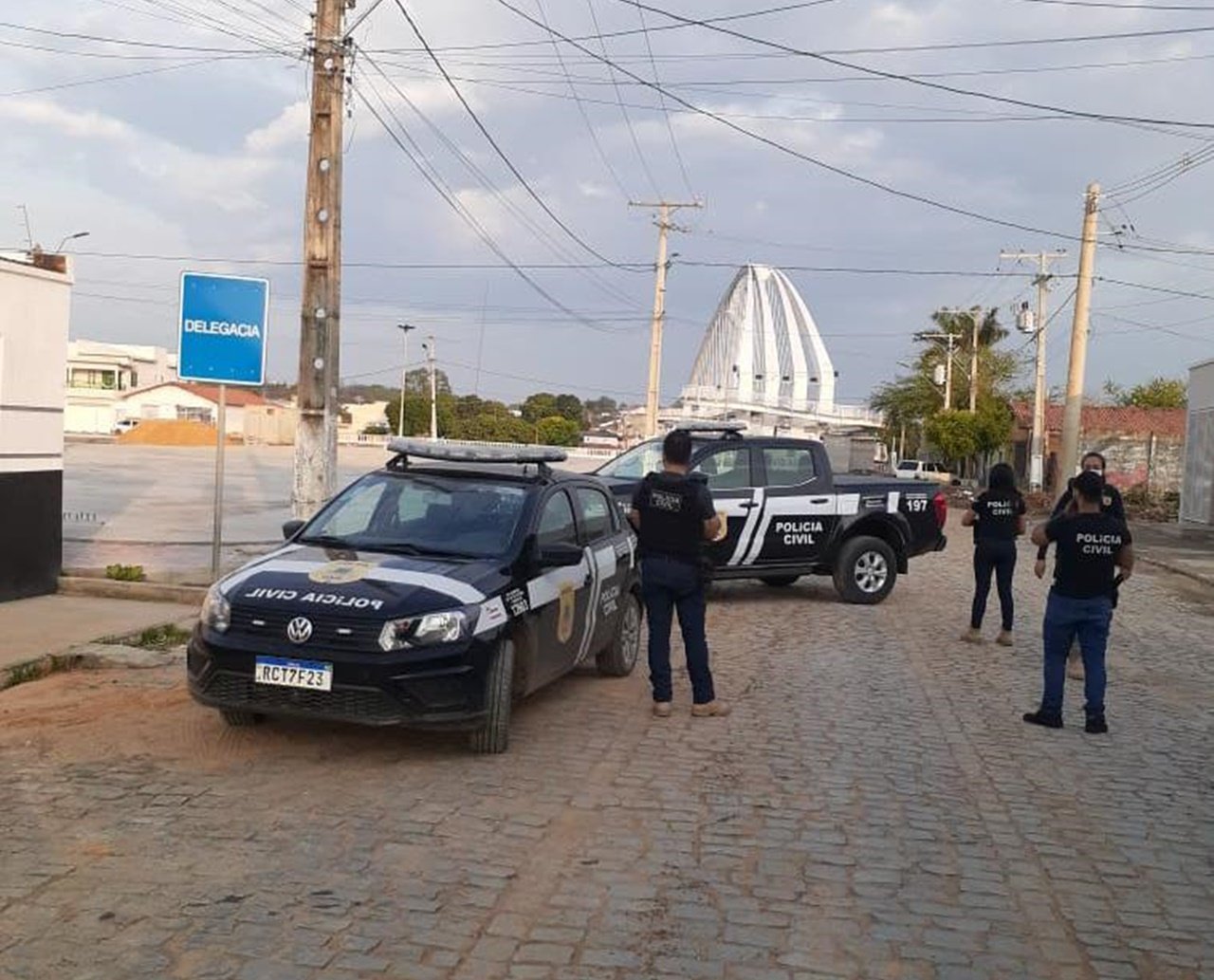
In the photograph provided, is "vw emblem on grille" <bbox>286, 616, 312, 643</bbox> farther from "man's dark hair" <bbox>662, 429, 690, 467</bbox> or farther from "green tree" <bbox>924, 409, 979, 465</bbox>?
"green tree" <bbox>924, 409, 979, 465</bbox>

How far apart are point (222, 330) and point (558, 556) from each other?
5488mm

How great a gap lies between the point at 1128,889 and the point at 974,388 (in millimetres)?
64675

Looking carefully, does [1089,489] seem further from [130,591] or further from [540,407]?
[540,407]

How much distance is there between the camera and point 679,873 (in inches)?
210

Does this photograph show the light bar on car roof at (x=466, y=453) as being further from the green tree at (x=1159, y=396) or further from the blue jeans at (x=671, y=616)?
the green tree at (x=1159, y=396)

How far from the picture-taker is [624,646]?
962 centimetres

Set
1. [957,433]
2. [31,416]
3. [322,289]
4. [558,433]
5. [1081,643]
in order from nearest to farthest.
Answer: [1081,643], [31,416], [322,289], [957,433], [558,433]

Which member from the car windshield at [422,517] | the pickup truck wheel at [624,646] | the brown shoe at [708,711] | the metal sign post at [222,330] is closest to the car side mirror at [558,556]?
the car windshield at [422,517]

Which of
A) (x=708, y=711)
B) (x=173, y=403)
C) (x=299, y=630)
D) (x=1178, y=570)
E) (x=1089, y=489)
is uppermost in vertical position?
(x=173, y=403)

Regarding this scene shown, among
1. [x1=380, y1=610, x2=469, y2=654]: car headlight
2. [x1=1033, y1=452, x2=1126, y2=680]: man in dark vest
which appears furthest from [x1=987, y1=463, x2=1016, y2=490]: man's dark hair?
[x1=380, y1=610, x2=469, y2=654]: car headlight

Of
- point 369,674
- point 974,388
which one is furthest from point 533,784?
point 974,388

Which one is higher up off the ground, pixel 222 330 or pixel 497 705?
pixel 222 330

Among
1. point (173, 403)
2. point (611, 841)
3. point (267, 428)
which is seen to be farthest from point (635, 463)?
point (173, 403)

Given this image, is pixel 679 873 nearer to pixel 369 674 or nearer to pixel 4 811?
pixel 369 674
